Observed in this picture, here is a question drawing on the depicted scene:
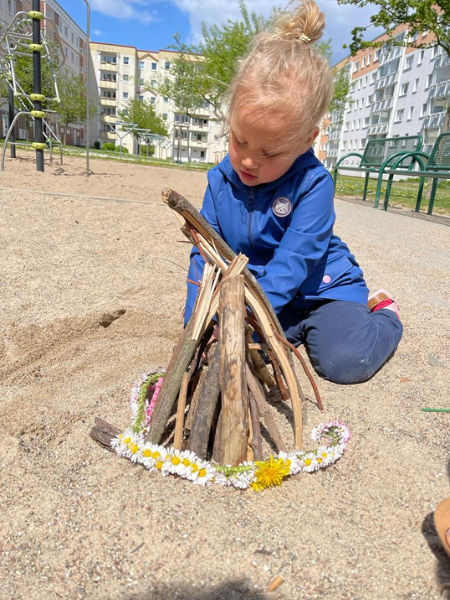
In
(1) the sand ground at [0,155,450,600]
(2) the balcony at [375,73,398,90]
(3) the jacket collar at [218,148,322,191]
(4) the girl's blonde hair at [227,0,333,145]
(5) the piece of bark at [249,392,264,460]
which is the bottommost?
(1) the sand ground at [0,155,450,600]

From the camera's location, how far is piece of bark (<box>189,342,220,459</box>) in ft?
4.77

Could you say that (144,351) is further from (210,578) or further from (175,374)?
(210,578)

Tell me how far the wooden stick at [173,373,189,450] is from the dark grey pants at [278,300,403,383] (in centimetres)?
90

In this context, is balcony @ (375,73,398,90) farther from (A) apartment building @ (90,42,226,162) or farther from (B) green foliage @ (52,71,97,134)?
(B) green foliage @ (52,71,97,134)

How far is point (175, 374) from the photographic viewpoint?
4.80 ft

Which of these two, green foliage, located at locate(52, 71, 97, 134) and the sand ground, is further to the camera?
green foliage, located at locate(52, 71, 97, 134)

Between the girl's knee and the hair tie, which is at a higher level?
the hair tie

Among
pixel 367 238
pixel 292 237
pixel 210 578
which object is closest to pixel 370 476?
pixel 210 578

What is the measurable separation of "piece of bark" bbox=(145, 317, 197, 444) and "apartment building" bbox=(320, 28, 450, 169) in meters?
27.6

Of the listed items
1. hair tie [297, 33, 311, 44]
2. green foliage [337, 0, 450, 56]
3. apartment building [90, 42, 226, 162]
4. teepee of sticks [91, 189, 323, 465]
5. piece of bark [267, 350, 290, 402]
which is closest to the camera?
teepee of sticks [91, 189, 323, 465]

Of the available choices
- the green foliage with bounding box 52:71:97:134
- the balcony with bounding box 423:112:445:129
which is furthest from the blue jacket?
the balcony with bounding box 423:112:445:129

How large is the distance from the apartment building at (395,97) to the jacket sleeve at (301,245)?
26.8 metres

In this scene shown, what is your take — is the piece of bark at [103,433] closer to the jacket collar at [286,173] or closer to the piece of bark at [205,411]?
the piece of bark at [205,411]

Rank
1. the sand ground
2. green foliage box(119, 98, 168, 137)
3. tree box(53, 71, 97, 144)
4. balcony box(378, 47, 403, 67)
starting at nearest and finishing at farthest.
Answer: the sand ground
tree box(53, 71, 97, 144)
green foliage box(119, 98, 168, 137)
balcony box(378, 47, 403, 67)
